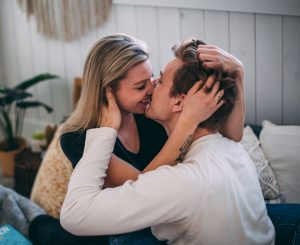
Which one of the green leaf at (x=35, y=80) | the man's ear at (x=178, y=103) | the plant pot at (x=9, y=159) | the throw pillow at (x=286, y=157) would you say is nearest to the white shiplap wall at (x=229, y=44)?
the green leaf at (x=35, y=80)

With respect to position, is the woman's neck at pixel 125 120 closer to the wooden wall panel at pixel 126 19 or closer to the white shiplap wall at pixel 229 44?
the white shiplap wall at pixel 229 44

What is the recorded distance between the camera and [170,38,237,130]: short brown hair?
131 centimetres

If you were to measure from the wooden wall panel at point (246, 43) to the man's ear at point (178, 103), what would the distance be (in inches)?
30.9

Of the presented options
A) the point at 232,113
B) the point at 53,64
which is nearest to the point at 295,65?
the point at 232,113

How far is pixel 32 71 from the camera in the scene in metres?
3.24

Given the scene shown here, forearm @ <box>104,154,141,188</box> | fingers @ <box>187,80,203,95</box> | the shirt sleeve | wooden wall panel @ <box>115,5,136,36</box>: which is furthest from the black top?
wooden wall panel @ <box>115,5,136,36</box>

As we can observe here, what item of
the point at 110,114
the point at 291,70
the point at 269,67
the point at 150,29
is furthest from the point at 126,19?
the point at 110,114

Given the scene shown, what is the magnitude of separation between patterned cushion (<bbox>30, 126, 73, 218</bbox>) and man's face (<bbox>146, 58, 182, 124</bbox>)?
2.67 feet

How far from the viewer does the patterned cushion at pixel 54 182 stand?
2.10 meters

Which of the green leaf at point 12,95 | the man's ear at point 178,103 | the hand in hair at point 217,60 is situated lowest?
the green leaf at point 12,95

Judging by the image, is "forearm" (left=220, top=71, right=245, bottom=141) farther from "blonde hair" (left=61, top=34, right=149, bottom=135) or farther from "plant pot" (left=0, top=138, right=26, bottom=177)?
"plant pot" (left=0, top=138, right=26, bottom=177)

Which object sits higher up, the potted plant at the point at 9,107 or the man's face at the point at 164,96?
the man's face at the point at 164,96

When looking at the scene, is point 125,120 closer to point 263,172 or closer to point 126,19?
point 263,172

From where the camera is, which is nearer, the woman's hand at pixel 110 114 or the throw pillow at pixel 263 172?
the woman's hand at pixel 110 114
